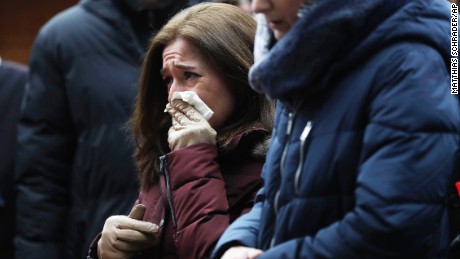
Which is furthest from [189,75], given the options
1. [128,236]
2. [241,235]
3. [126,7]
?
[126,7]

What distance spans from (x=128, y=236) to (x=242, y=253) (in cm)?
71

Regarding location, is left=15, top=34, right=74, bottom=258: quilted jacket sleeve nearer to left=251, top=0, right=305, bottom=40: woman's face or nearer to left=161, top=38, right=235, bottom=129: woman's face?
left=161, top=38, right=235, bottom=129: woman's face

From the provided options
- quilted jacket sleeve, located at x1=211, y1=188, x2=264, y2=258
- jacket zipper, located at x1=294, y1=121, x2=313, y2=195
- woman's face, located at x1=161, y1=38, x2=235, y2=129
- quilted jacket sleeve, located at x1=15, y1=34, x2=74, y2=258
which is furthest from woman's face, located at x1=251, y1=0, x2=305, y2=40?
quilted jacket sleeve, located at x1=15, y1=34, x2=74, y2=258

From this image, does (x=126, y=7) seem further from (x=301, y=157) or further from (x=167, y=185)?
(x=301, y=157)

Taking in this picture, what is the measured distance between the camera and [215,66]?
3.32m

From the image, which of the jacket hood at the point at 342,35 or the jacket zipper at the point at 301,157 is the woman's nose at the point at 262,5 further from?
the jacket zipper at the point at 301,157

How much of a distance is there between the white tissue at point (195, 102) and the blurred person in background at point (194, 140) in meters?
0.02

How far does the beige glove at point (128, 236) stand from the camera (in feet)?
10.3

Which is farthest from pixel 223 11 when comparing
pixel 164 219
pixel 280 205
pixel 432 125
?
pixel 432 125

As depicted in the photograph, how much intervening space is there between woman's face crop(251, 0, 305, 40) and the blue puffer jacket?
0.27 ft

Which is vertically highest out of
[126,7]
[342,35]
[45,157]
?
[342,35]

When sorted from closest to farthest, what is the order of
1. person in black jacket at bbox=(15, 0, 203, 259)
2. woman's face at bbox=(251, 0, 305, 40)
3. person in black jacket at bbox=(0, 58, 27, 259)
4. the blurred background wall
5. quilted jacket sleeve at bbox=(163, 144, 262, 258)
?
woman's face at bbox=(251, 0, 305, 40) → quilted jacket sleeve at bbox=(163, 144, 262, 258) → person in black jacket at bbox=(15, 0, 203, 259) → person in black jacket at bbox=(0, 58, 27, 259) → the blurred background wall

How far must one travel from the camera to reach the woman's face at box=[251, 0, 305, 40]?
8.03 feet

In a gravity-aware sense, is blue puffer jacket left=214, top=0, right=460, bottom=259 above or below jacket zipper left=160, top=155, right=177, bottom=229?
above
